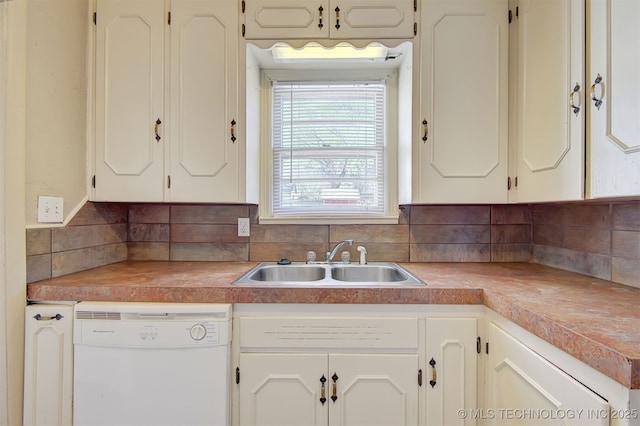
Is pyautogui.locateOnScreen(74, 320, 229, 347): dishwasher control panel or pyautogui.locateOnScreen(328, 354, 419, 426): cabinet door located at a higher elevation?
pyautogui.locateOnScreen(74, 320, 229, 347): dishwasher control panel

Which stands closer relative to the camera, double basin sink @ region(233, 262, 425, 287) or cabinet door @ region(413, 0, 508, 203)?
cabinet door @ region(413, 0, 508, 203)

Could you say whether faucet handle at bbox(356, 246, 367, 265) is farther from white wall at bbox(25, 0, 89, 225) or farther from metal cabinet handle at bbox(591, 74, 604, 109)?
white wall at bbox(25, 0, 89, 225)

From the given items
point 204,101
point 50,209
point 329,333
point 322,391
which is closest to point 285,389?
point 322,391

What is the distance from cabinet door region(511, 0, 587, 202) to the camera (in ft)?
3.74

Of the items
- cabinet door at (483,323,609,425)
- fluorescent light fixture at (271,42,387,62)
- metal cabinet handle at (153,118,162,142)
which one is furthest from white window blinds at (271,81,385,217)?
cabinet door at (483,323,609,425)

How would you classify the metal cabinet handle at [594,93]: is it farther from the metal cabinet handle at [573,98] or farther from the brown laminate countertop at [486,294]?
the brown laminate countertop at [486,294]

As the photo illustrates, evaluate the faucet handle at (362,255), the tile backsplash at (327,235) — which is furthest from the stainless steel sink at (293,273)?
the faucet handle at (362,255)

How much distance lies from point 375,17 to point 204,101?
3.18 feet

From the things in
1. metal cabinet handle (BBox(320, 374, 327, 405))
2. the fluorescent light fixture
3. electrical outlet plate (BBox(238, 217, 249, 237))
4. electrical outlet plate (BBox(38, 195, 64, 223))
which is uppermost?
the fluorescent light fixture

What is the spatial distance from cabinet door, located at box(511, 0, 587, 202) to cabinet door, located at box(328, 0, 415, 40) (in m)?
0.54

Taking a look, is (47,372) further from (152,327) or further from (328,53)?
(328,53)

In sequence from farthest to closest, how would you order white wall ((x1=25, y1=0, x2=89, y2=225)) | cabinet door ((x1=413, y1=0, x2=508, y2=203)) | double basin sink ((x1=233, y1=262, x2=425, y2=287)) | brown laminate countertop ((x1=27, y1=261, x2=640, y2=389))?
double basin sink ((x1=233, y1=262, x2=425, y2=287)), cabinet door ((x1=413, y1=0, x2=508, y2=203)), white wall ((x1=25, y1=0, x2=89, y2=225)), brown laminate countertop ((x1=27, y1=261, x2=640, y2=389))

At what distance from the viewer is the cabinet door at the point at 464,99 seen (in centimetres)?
151

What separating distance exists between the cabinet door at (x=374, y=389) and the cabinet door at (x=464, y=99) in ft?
2.77
